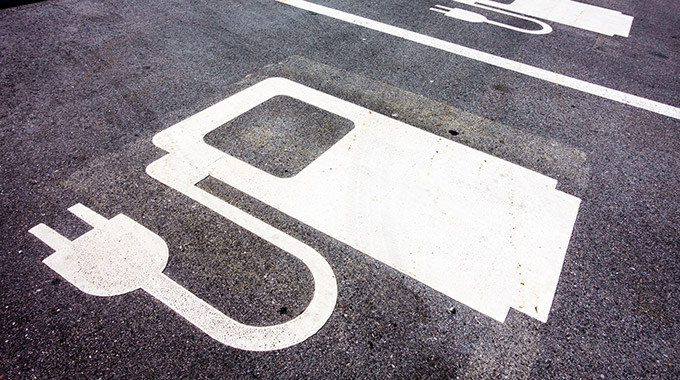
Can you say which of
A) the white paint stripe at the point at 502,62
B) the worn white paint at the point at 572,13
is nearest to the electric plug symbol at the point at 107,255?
the white paint stripe at the point at 502,62

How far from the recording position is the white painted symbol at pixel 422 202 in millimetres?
2955

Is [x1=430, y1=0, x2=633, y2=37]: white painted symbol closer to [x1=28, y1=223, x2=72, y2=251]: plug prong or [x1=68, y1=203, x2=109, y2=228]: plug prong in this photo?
[x1=68, y1=203, x2=109, y2=228]: plug prong

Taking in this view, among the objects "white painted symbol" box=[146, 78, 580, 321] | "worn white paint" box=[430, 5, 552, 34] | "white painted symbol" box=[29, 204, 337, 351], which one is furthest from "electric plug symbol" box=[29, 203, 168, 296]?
"worn white paint" box=[430, 5, 552, 34]

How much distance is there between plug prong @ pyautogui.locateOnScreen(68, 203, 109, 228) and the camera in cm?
316

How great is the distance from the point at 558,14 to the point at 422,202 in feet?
19.1

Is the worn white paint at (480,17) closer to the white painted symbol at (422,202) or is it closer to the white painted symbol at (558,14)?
the white painted symbol at (558,14)

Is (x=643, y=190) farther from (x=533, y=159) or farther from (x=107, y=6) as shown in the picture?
(x=107, y=6)

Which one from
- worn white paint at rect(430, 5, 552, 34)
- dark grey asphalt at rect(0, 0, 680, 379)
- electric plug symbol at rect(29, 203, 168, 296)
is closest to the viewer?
dark grey asphalt at rect(0, 0, 680, 379)

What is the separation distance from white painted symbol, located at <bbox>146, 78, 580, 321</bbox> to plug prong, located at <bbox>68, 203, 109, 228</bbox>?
0.56 metres

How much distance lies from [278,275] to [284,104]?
226 cm

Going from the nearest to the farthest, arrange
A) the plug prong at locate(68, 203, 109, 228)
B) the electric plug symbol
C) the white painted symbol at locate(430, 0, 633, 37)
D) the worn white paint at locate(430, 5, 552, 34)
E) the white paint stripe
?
1. the electric plug symbol
2. the plug prong at locate(68, 203, 109, 228)
3. the white paint stripe
4. the worn white paint at locate(430, 5, 552, 34)
5. the white painted symbol at locate(430, 0, 633, 37)

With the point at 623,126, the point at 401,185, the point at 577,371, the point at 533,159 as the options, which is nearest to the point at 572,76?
the point at 623,126

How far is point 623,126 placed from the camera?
4.55 metres

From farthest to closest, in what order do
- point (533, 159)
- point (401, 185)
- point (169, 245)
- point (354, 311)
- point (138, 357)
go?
point (533, 159)
point (401, 185)
point (169, 245)
point (354, 311)
point (138, 357)
